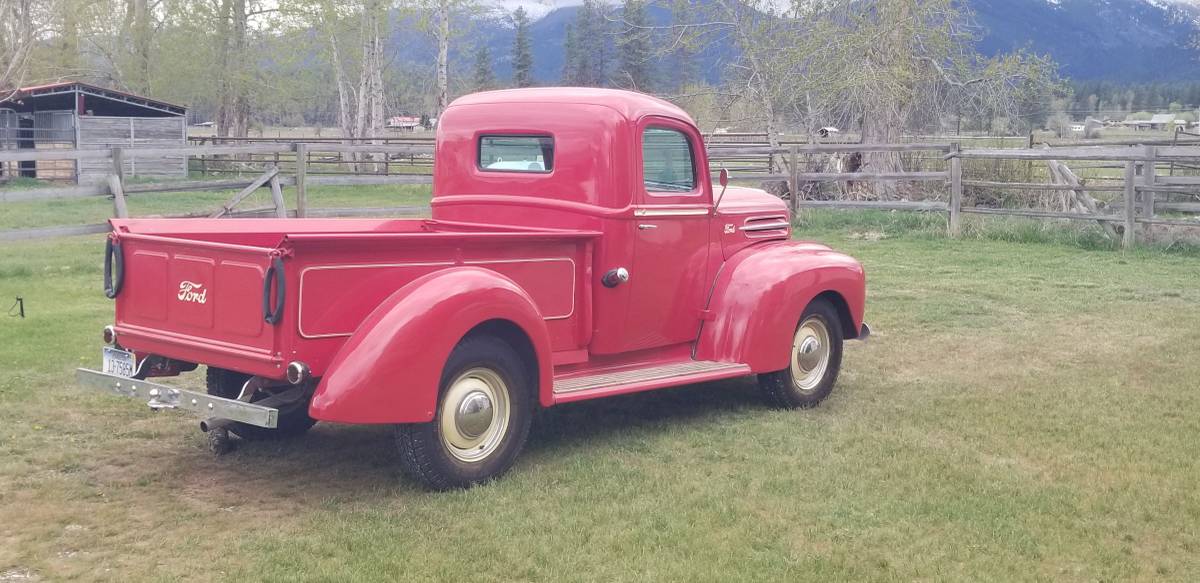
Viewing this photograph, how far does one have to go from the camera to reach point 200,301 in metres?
4.91

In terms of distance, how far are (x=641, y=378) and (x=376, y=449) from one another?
1.42 metres

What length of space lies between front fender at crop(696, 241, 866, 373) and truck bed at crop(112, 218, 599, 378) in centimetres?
131

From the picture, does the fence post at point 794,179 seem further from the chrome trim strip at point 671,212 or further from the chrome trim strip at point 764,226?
the chrome trim strip at point 671,212

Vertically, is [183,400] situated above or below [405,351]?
below

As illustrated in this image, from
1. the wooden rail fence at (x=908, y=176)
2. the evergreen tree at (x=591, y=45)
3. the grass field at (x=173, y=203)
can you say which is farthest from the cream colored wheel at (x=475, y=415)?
the evergreen tree at (x=591, y=45)

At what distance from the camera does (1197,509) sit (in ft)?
15.9

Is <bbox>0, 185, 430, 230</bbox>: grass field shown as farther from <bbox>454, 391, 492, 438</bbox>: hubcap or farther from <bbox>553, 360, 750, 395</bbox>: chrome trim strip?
<bbox>454, 391, 492, 438</bbox>: hubcap

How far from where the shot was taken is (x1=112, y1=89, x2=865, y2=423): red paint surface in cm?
468

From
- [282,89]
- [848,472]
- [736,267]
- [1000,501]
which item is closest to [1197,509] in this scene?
[1000,501]

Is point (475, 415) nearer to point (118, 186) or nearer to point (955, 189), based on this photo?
point (118, 186)

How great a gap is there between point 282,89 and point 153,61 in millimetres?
5097

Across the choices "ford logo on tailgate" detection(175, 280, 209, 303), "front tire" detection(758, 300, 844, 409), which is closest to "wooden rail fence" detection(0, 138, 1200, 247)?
"ford logo on tailgate" detection(175, 280, 209, 303)

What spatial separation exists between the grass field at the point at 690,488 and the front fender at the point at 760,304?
15.7 inches

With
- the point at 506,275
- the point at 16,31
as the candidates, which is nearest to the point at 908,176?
the point at 506,275
